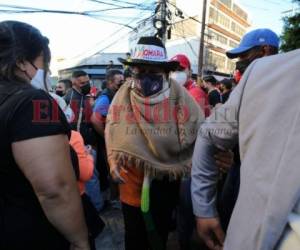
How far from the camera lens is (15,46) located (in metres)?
1.33

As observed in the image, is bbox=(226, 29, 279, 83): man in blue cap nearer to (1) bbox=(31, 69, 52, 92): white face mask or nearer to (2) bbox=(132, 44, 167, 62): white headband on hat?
(2) bbox=(132, 44, 167, 62): white headband on hat

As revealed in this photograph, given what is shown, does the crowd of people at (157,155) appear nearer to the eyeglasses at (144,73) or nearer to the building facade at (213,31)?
the eyeglasses at (144,73)

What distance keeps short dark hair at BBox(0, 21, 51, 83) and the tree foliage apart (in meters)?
13.0

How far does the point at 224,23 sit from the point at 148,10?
50.2 metres

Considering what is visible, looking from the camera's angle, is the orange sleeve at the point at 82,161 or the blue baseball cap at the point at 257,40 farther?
the blue baseball cap at the point at 257,40

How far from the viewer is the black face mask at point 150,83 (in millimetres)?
2480

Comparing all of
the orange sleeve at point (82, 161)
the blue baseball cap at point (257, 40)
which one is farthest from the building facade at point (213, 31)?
the orange sleeve at point (82, 161)

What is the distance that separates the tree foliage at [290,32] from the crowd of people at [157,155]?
11.7 meters

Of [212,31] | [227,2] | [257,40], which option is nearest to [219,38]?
[212,31]

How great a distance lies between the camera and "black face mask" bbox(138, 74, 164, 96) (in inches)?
97.7

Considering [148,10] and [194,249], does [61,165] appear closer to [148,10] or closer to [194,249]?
[194,249]

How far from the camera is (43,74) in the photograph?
1545mm

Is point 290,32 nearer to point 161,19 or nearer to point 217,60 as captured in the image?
point 161,19

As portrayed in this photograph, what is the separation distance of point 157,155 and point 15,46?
1.29m
